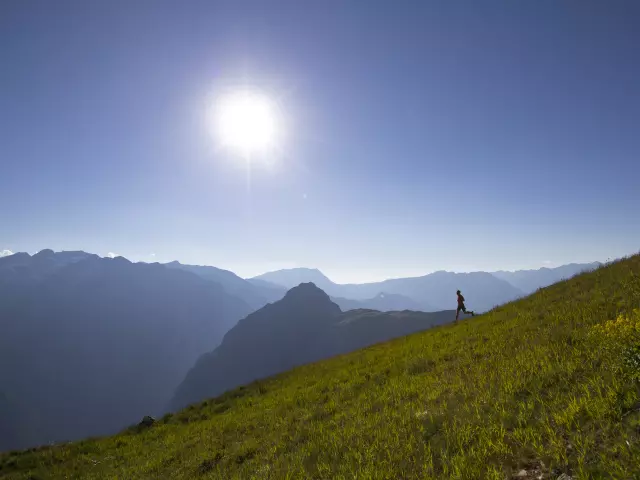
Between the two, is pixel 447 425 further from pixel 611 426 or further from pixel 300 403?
pixel 300 403

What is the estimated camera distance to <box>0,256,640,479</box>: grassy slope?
5289 millimetres

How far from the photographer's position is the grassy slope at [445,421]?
5289 mm

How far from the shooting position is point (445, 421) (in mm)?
7242


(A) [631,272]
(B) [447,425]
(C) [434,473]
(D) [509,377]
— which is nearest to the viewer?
(C) [434,473]

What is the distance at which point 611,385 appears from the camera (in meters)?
5.94

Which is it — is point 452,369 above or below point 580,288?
below

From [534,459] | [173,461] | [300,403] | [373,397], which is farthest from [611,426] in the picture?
[173,461]

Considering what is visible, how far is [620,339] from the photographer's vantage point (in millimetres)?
7699

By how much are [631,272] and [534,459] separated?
50.9ft

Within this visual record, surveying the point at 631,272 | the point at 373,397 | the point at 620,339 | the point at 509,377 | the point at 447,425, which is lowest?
the point at 373,397

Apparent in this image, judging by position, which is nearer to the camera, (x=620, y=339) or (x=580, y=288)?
(x=620, y=339)

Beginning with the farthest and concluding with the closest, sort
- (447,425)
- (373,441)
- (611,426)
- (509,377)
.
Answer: (509,377) < (373,441) < (447,425) < (611,426)

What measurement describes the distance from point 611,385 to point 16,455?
2735 centimetres

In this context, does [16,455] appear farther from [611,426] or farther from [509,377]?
[611,426]
